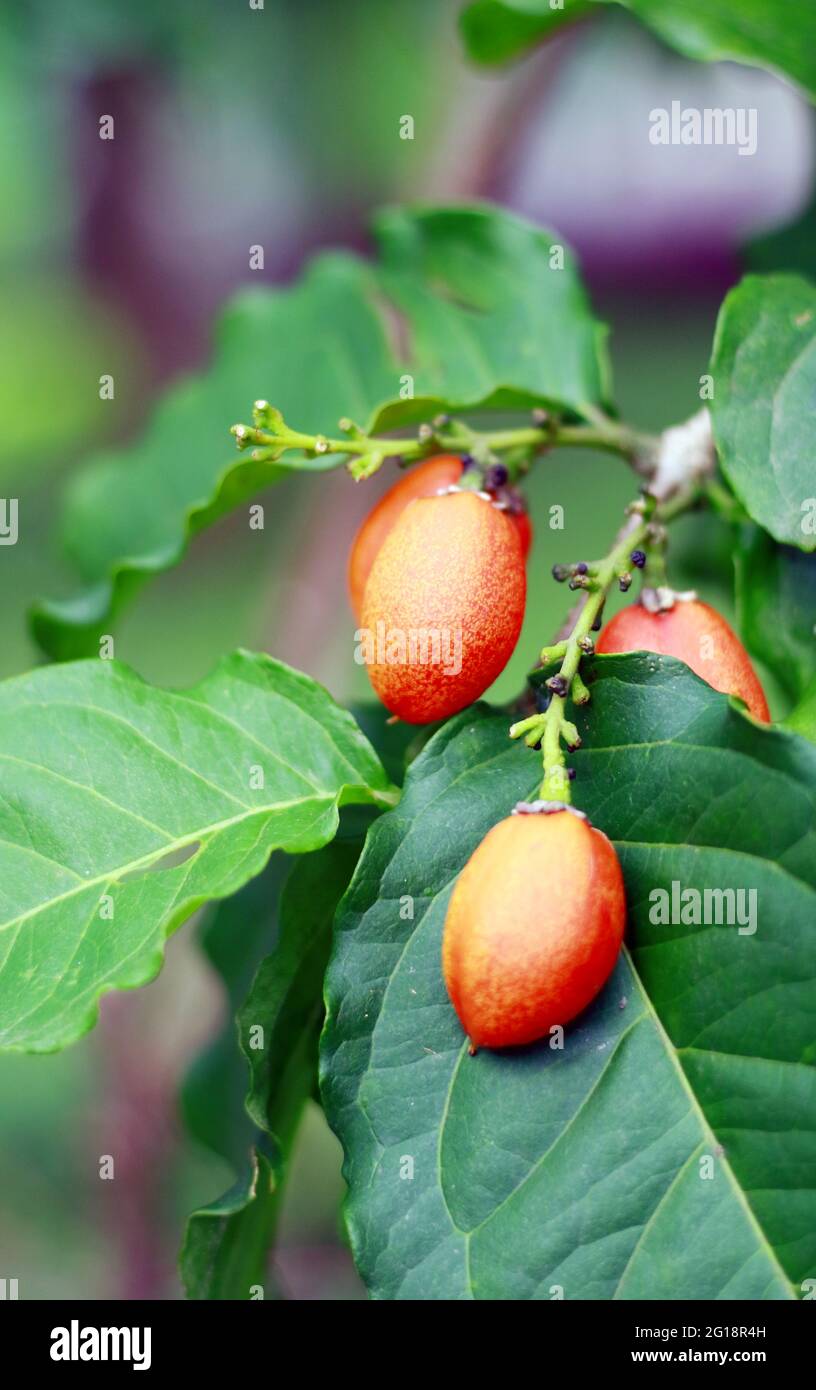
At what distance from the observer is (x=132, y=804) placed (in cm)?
115

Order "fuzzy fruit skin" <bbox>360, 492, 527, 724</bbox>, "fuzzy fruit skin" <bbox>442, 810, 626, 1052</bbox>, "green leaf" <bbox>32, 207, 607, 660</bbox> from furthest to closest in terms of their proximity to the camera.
A: "green leaf" <bbox>32, 207, 607, 660</bbox>
"fuzzy fruit skin" <bbox>360, 492, 527, 724</bbox>
"fuzzy fruit skin" <bbox>442, 810, 626, 1052</bbox>

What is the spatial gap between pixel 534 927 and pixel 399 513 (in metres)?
0.48

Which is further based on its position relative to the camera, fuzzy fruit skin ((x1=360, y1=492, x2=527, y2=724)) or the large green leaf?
the large green leaf

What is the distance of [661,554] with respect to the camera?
4.11 feet

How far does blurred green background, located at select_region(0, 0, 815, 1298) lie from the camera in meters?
2.83

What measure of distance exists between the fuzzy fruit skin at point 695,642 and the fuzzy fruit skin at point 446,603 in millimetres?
113

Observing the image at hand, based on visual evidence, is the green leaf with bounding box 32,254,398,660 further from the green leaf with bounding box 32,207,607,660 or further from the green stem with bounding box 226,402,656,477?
the green stem with bounding box 226,402,656,477

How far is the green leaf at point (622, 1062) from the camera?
0.96 meters

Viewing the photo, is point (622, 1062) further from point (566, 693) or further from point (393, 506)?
point (393, 506)

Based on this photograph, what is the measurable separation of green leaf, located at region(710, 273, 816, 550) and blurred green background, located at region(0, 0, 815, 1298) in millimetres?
1202

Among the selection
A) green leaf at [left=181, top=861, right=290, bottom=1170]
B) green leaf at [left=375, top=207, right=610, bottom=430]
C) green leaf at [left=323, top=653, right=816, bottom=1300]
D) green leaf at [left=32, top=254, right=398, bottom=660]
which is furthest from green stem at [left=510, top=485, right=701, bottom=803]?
green leaf at [left=32, top=254, right=398, bottom=660]

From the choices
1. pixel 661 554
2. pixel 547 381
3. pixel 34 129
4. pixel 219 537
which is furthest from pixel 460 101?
pixel 661 554

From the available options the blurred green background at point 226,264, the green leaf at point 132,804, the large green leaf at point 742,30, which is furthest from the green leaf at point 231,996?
the large green leaf at point 742,30
